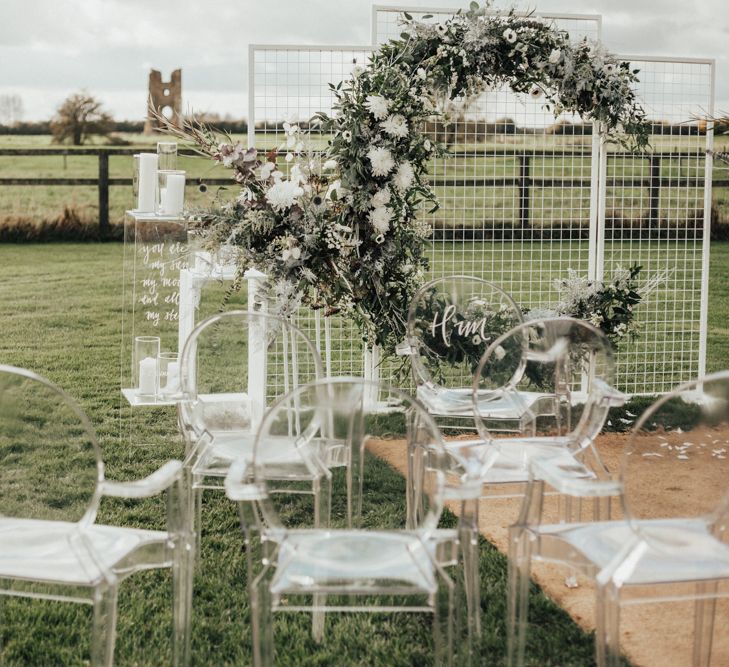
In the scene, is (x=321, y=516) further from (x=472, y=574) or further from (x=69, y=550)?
(x=69, y=550)

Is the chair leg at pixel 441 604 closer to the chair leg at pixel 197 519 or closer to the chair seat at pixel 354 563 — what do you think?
the chair seat at pixel 354 563

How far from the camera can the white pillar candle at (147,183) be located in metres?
5.46

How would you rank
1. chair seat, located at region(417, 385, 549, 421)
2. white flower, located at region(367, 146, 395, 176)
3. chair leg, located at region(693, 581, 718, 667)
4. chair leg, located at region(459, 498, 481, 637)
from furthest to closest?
white flower, located at region(367, 146, 395, 176)
chair seat, located at region(417, 385, 549, 421)
chair leg, located at region(459, 498, 481, 637)
chair leg, located at region(693, 581, 718, 667)

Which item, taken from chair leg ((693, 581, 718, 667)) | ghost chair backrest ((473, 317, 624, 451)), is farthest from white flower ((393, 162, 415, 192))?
chair leg ((693, 581, 718, 667))

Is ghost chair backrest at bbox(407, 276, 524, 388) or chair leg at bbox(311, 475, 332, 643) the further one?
ghost chair backrest at bbox(407, 276, 524, 388)

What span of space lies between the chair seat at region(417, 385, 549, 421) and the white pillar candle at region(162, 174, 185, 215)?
182 cm

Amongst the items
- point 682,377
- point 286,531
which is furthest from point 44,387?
point 682,377

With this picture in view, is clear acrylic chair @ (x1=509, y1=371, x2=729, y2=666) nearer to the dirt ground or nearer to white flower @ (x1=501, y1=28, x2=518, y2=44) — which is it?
the dirt ground

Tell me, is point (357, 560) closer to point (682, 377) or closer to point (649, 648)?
point (649, 648)

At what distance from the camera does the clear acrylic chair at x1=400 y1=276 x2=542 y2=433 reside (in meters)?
4.06

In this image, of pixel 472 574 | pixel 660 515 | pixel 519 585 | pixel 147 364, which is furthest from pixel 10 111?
pixel 519 585

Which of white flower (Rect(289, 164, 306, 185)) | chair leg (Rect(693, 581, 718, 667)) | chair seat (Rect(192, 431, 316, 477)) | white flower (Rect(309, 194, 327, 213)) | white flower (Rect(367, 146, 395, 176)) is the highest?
white flower (Rect(367, 146, 395, 176))

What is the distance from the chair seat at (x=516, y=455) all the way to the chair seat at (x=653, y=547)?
47cm

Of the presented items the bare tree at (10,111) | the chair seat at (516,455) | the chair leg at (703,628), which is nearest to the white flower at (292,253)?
the chair seat at (516,455)
